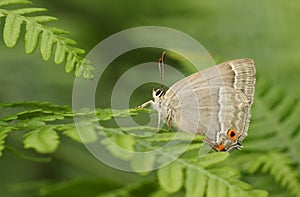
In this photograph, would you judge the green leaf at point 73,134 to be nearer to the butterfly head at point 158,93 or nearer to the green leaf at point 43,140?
the green leaf at point 43,140

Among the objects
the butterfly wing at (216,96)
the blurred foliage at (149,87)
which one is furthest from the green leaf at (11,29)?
the butterfly wing at (216,96)

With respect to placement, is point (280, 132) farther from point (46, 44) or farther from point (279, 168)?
point (46, 44)

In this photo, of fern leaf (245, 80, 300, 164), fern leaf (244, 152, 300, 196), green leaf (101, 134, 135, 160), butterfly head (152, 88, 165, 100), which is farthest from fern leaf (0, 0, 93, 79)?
fern leaf (245, 80, 300, 164)

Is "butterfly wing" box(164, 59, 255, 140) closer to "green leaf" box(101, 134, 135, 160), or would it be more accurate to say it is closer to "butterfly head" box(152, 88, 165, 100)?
"butterfly head" box(152, 88, 165, 100)

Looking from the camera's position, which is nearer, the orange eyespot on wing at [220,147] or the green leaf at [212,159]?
the green leaf at [212,159]

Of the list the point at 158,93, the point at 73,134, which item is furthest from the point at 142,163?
the point at 158,93

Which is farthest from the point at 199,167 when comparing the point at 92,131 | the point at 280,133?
the point at 280,133

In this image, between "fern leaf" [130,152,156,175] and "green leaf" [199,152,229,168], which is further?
"green leaf" [199,152,229,168]
